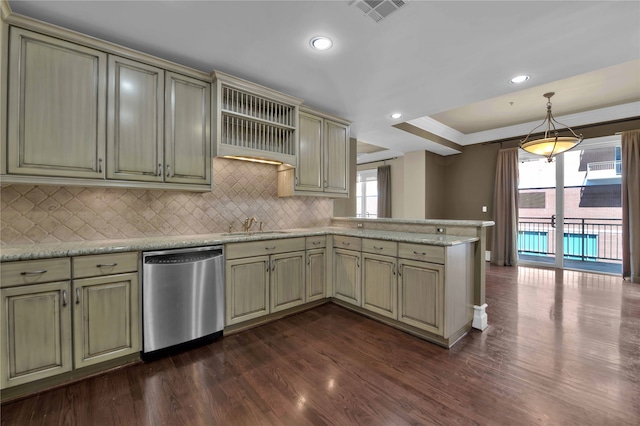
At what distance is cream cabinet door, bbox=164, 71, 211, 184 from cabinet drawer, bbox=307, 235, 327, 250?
129 centimetres

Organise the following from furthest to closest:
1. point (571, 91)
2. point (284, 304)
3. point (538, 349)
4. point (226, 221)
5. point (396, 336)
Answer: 1. point (571, 91)
2. point (226, 221)
3. point (284, 304)
4. point (396, 336)
5. point (538, 349)

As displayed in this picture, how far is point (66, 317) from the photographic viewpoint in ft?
6.12

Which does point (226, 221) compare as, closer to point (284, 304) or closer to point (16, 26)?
point (284, 304)

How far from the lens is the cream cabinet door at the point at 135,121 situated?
2213mm

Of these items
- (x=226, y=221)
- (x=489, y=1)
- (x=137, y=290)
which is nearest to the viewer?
(x=489, y=1)

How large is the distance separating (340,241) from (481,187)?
4.90m

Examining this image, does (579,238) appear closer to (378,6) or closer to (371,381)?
(371,381)

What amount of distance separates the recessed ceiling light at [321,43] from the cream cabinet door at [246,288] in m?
2.02

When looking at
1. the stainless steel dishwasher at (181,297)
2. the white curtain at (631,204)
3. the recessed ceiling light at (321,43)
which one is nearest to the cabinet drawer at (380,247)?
the stainless steel dishwasher at (181,297)

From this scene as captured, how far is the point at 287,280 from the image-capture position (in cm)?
302

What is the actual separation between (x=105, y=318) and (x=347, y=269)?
2.30m

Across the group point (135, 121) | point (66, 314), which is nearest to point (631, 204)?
point (135, 121)

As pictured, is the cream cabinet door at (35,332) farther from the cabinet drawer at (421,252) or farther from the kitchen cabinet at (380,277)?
the cabinet drawer at (421,252)

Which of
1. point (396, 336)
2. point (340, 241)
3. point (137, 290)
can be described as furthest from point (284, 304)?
point (137, 290)
